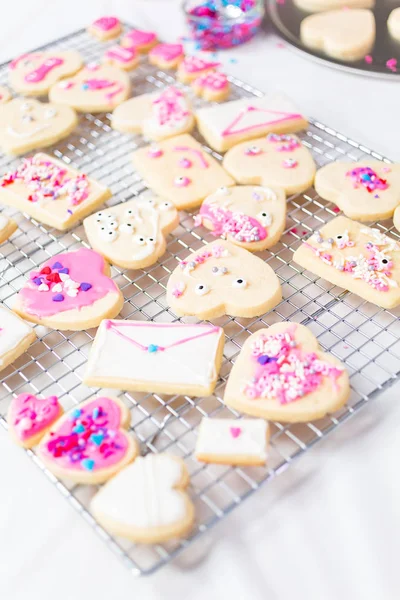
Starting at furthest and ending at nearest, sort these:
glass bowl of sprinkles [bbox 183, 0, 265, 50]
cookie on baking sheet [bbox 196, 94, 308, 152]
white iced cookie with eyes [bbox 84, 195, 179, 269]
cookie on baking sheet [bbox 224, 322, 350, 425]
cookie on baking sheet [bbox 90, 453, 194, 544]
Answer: glass bowl of sprinkles [bbox 183, 0, 265, 50]
cookie on baking sheet [bbox 196, 94, 308, 152]
white iced cookie with eyes [bbox 84, 195, 179, 269]
cookie on baking sheet [bbox 224, 322, 350, 425]
cookie on baking sheet [bbox 90, 453, 194, 544]

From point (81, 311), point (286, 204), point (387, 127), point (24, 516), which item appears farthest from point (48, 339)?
point (387, 127)

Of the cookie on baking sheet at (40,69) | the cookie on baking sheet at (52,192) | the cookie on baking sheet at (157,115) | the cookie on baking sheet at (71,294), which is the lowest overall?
the cookie on baking sheet at (71,294)

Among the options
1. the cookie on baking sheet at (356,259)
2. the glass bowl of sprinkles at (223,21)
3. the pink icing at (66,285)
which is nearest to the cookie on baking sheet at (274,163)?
the cookie on baking sheet at (356,259)

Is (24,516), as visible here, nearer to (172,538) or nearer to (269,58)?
(172,538)

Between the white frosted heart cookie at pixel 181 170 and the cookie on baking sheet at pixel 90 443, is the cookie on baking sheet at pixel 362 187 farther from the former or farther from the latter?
the cookie on baking sheet at pixel 90 443

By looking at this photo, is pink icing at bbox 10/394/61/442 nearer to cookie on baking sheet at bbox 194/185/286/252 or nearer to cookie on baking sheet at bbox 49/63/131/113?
cookie on baking sheet at bbox 194/185/286/252

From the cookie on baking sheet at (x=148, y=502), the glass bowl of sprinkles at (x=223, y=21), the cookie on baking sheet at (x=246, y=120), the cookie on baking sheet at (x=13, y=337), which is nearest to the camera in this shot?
the cookie on baking sheet at (x=148, y=502)

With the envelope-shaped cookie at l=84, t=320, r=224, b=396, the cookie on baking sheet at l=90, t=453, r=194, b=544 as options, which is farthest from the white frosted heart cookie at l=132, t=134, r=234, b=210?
the cookie on baking sheet at l=90, t=453, r=194, b=544
